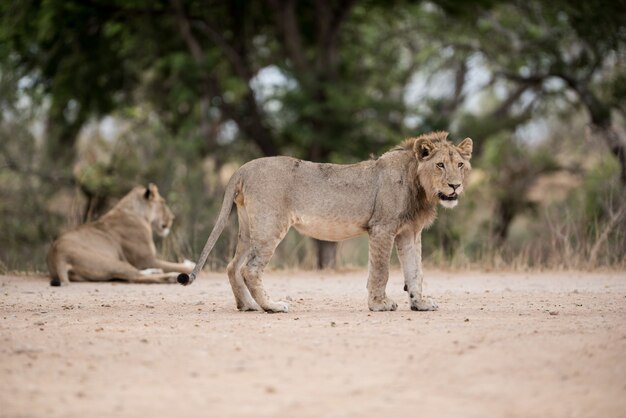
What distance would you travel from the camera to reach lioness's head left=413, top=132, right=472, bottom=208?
740 cm

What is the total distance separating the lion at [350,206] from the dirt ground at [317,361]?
30 centimetres

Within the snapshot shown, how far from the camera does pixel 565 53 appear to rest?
70.3 feet

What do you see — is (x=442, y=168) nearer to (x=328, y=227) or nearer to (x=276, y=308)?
(x=328, y=227)

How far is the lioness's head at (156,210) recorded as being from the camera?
38.4 ft

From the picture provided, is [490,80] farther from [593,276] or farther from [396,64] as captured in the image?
[593,276]

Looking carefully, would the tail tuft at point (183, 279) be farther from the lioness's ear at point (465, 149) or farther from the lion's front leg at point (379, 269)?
the lioness's ear at point (465, 149)

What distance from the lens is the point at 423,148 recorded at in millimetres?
7586

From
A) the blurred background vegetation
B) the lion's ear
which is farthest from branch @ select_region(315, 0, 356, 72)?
the lion's ear

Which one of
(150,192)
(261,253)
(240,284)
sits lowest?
(240,284)

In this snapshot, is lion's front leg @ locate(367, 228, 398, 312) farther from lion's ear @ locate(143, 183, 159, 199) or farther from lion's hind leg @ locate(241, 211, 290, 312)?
lion's ear @ locate(143, 183, 159, 199)

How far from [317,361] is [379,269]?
2206mm

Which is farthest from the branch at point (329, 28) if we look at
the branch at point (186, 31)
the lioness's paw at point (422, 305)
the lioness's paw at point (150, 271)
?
the lioness's paw at point (422, 305)

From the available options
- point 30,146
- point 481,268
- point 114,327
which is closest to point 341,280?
point 481,268

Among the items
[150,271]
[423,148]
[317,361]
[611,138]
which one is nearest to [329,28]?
[611,138]
